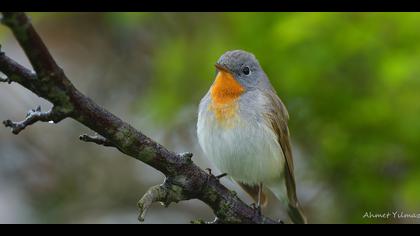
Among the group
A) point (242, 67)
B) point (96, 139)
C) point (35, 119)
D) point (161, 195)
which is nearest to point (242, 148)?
point (242, 67)

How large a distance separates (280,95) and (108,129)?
3.31m

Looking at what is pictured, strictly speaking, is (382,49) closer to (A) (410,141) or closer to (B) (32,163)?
(A) (410,141)

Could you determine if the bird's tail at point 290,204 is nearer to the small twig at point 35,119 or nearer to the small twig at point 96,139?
the small twig at point 96,139

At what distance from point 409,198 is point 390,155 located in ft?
1.70

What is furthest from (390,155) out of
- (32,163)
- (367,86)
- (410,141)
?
(32,163)

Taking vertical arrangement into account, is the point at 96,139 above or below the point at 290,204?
below

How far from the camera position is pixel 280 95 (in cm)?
575

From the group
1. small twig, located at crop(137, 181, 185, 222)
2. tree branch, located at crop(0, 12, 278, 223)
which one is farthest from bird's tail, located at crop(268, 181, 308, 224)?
small twig, located at crop(137, 181, 185, 222)

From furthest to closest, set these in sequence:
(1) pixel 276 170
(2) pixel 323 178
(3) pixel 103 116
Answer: (2) pixel 323 178
(1) pixel 276 170
(3) pixel 103 116

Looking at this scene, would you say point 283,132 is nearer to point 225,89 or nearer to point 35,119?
point 225,89

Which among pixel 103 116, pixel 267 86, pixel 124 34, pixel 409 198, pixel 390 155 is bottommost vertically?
pixel 103 116

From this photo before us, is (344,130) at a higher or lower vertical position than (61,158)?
lower

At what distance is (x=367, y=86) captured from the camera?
17.8 ft

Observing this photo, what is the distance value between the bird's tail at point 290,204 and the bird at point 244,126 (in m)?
0.13
